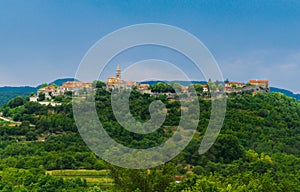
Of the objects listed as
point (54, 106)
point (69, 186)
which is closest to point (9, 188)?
point (69, 186)

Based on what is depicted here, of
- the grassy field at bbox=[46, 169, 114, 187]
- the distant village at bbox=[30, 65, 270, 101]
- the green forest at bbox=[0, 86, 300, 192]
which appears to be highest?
the distant village at bbox=[30, 65, 270, 101]

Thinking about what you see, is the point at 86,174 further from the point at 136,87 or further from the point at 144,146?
the point at 136,87

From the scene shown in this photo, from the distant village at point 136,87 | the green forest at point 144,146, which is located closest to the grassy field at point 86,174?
the green forest at point 144,146

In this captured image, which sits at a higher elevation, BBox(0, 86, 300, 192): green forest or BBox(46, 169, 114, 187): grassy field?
BBox(0, 86, 300, 192): green forest

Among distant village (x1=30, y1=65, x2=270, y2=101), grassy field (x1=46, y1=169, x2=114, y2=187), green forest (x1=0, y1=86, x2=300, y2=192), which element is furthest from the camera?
distant village (x1=30, y1=65, x2=270, y2=101)

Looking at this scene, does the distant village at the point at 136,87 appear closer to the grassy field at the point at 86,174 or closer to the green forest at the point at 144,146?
the green forest at the point at 144,146

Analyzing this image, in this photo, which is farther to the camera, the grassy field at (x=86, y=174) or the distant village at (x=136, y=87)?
the distant village at (x=136, y=87)

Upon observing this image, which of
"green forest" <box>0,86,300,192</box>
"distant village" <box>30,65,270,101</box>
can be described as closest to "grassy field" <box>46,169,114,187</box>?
"green forest" <box>0,86,300,192</box>

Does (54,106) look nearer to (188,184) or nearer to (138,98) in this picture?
(138,98)

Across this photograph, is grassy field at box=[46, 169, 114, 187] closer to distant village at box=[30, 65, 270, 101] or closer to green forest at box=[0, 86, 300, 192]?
green forest at box=[0, 86, 300, 192]
